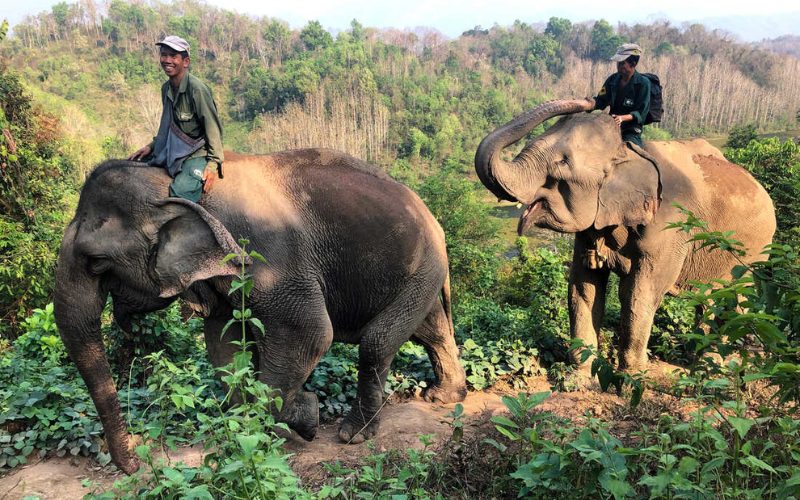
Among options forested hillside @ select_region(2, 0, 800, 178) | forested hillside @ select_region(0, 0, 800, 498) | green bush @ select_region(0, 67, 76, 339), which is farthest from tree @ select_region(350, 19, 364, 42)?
green bush @ select_region(0, 67, 76, 339)

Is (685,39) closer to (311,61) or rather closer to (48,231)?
(311,61)

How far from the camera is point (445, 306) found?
5.83 m

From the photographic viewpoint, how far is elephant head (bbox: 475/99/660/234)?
5551mm

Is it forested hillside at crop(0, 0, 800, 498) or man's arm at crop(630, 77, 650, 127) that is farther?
man's arm at crop(630, 77, 650, 127)

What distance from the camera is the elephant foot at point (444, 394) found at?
5.95 meters

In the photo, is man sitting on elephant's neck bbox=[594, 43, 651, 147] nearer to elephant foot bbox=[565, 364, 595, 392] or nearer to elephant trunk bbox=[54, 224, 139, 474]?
elephant foot bbox=[565, 364, 595, 392]

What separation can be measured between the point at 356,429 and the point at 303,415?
21.8 inches

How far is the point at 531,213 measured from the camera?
5.60 metres

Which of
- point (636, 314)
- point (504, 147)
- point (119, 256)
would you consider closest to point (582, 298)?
point (636, 314)

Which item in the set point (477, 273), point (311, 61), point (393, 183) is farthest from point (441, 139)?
point (393, 183)

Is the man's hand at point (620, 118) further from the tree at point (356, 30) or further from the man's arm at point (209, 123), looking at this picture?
the tree at point (356, 30)

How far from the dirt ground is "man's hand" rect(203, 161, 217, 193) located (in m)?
1.73

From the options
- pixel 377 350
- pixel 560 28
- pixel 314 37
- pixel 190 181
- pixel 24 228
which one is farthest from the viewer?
pixel 560 28

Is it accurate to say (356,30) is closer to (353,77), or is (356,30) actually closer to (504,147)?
(353,77)
